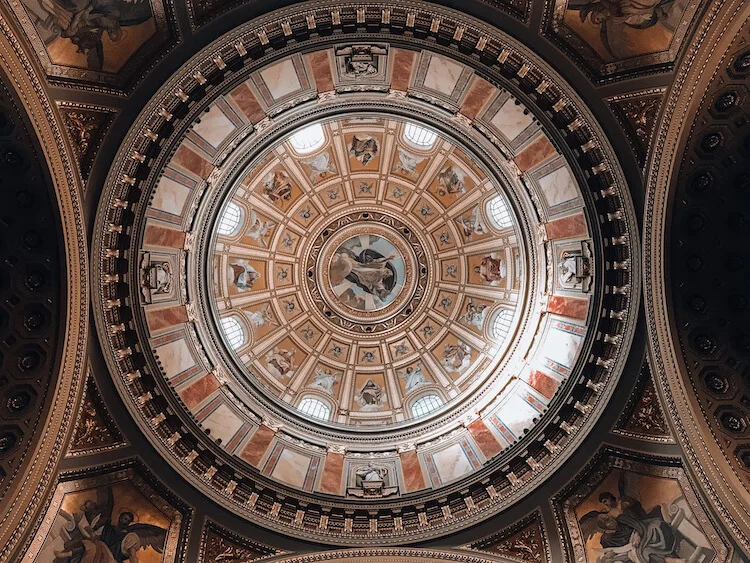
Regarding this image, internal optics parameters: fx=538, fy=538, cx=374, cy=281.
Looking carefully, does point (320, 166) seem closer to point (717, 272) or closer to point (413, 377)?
point (413, 377)

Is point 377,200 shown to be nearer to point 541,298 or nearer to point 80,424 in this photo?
point 541,298

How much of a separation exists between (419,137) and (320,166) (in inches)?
213

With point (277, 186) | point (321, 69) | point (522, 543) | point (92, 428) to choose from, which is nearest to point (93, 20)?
point (321, 69)

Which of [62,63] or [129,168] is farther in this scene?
[129,168]

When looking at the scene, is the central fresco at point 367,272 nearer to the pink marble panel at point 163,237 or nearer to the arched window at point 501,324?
the arched window at point 501,324

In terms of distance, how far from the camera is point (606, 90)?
1584cm

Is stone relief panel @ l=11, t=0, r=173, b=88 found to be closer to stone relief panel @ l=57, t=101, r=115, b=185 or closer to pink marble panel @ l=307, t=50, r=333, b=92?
stone relief panel @ l=57, t=101, r=115, b=185

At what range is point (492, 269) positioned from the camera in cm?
2719

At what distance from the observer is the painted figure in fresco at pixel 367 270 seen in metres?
30.4

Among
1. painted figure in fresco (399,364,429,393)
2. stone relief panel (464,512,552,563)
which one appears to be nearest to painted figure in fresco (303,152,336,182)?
painted figure in fresco (399,364,429,393)

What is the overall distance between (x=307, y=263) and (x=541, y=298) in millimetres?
13621

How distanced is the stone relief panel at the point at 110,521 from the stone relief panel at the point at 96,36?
40.0 ft

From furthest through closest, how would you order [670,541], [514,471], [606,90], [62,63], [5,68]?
[514,471]
[670,541]
[606,90]
[62,63]
[5,68]

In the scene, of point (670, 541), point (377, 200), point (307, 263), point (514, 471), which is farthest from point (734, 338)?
point (307, 263)
